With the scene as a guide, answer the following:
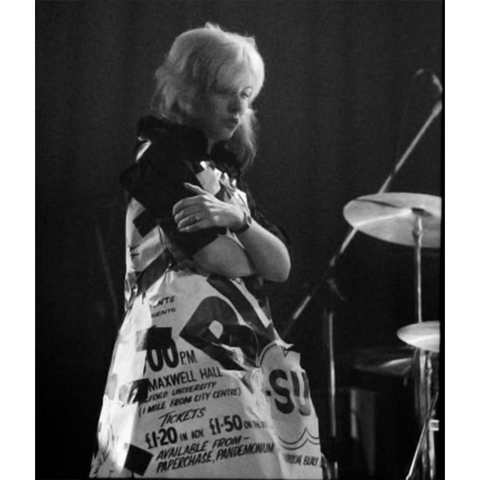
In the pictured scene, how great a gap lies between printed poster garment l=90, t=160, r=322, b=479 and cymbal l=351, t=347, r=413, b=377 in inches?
6.6

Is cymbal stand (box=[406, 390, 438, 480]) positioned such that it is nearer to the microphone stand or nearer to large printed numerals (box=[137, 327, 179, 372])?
the microphone stand

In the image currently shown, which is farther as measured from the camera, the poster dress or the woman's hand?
the woman's hand

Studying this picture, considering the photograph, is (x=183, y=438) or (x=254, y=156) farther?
(x=254, y=156)

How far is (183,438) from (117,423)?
0.19m

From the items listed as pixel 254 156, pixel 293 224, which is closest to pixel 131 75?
pixel 254 156

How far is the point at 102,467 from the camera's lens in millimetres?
2398

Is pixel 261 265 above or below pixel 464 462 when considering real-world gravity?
above

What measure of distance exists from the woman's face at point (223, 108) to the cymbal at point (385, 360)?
73 cm

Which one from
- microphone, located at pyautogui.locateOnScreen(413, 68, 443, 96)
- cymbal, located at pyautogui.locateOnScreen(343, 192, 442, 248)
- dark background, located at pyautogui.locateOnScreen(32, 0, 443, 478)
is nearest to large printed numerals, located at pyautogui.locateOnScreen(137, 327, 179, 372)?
dark background, located at pyautogui.locateOnScreen(32, 0, 443, 478)

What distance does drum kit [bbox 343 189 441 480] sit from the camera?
245 cm

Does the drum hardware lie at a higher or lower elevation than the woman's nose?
lower

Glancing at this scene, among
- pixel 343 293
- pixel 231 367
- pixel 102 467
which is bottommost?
pixel 102 467

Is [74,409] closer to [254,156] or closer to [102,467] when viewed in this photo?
[102,467]

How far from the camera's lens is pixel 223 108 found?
Answer: 2547mm
